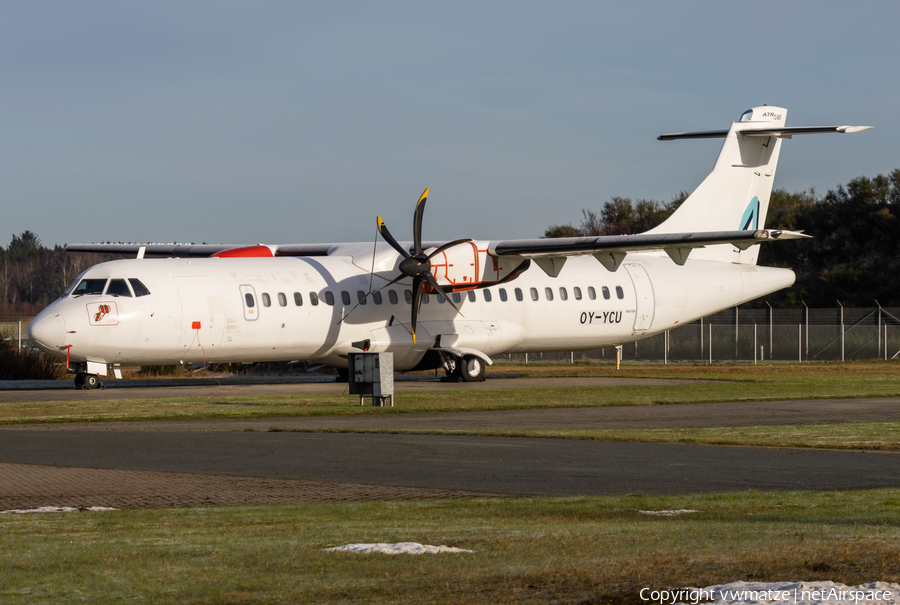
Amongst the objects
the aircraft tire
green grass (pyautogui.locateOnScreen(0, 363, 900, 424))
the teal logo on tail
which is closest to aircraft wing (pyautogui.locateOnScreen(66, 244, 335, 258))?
green grass (pyautogui.locateOnScreen(0, 363, 900, 424))

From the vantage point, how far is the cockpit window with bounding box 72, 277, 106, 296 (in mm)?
25234

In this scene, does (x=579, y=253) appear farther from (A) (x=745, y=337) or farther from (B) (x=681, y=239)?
(A) (x=745, y=337)

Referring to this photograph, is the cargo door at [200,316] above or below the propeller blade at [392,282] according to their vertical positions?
below

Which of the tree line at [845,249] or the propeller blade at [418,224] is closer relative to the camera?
the propeller blade at [418,224]

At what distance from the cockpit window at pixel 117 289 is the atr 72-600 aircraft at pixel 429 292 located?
0.03 m

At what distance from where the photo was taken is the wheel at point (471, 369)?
2980 centimetres

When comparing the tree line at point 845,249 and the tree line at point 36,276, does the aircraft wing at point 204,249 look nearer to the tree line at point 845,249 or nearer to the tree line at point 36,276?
the tree line at point 845,249

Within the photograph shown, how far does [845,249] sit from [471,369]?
38.3 meters

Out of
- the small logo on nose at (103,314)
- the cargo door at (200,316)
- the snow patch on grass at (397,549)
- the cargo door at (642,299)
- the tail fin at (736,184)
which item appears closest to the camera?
the snow patch on grass at (397,549)

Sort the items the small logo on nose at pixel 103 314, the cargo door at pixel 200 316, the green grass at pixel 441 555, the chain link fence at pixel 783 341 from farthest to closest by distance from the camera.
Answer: the chain link fence at pixel 783 341 → the cargo door at pixel 200 316 → the small logo on nose at pixel 103 314 → the green grass at pixel 441 555

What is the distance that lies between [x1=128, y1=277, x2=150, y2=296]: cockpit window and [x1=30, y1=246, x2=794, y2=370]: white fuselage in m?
0.11

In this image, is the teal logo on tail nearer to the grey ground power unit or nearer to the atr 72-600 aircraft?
the atr 72-600 aircraft

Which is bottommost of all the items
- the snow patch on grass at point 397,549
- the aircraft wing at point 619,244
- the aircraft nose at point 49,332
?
the snow patch on grass at point 397,549

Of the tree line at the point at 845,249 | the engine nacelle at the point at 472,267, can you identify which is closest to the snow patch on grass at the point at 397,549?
the engine nacelle at the point at 472,267
